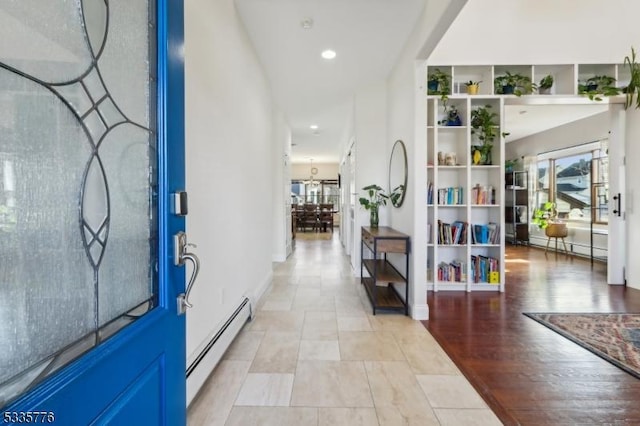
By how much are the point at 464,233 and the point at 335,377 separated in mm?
2615

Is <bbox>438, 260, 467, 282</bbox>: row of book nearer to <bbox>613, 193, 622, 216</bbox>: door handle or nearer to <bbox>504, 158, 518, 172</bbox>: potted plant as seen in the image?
<bbox>613, 193, 622, 216</bbox>: door handle

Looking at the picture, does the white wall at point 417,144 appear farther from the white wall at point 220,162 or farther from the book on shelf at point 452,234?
the white wall at point 220,162

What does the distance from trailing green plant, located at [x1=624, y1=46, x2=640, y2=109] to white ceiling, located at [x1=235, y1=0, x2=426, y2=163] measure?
288 cm

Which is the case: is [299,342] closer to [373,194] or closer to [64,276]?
[64,276]

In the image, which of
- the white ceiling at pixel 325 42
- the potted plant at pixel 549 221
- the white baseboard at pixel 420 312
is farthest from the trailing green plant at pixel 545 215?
the white baseboard at pixel 420 312

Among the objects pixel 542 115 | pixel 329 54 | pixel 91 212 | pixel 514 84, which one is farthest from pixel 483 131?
pixel 91 212

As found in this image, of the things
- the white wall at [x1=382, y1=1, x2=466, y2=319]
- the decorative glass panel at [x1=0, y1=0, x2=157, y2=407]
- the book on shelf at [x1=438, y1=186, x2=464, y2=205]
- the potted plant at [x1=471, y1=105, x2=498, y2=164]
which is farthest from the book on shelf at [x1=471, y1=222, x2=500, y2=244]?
the decorative glass panel at [x1=0, y1=0, x2=157, y2=407]

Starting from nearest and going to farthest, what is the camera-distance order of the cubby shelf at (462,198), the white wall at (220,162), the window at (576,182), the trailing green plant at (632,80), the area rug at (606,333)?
the white wall at (220,162) → the area rug at (606,333) → the trailing green plant at (632,80) → the cubby shelf at (462,198) → the window at (576,182)

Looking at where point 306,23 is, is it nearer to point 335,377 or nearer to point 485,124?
point 485,124

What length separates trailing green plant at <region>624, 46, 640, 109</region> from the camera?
3.54m

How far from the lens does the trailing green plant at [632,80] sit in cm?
354

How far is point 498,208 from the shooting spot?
12.2 feet

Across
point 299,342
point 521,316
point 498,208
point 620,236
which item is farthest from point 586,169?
point 299,342

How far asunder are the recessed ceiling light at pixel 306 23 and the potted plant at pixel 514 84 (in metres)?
2.45
